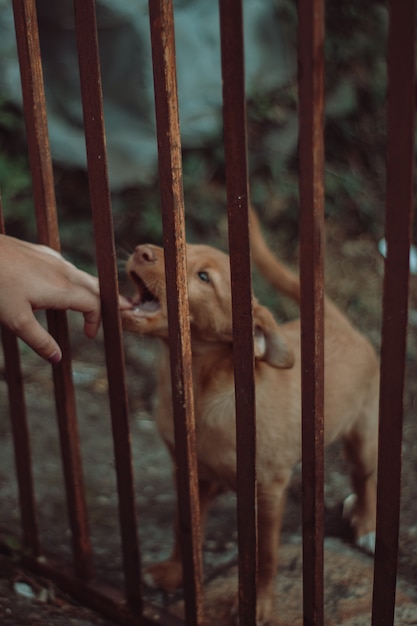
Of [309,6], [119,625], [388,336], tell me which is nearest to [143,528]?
[119,625]

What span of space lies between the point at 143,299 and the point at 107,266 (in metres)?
0.56

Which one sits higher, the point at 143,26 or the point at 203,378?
the point at 143,26

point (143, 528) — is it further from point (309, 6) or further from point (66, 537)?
point (309, 6)

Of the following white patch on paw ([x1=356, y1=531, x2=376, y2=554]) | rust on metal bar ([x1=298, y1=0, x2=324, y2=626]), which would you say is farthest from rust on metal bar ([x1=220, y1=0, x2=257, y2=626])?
white patch on paw ([x1=356, y1=531, x2=376, y2=554])

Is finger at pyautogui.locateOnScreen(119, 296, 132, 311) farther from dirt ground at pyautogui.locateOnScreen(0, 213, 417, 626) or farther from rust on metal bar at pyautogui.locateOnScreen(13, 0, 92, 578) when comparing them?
dirt ground at pyautogui.locateOnScreen(0, 213, 417, 626)

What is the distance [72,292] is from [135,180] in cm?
311

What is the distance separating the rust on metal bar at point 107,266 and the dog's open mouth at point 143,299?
1.16ft

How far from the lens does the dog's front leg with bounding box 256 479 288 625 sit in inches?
96.3

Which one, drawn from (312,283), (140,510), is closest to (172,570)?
(140,510)

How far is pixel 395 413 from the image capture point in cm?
156

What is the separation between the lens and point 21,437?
239 cm

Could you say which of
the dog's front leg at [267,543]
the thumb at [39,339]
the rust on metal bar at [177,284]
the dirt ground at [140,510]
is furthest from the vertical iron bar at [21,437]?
the dog's front leg at [267,543]

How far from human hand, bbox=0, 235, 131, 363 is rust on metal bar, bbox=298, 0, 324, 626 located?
65cm

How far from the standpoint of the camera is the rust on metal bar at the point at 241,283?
4.81 ft
